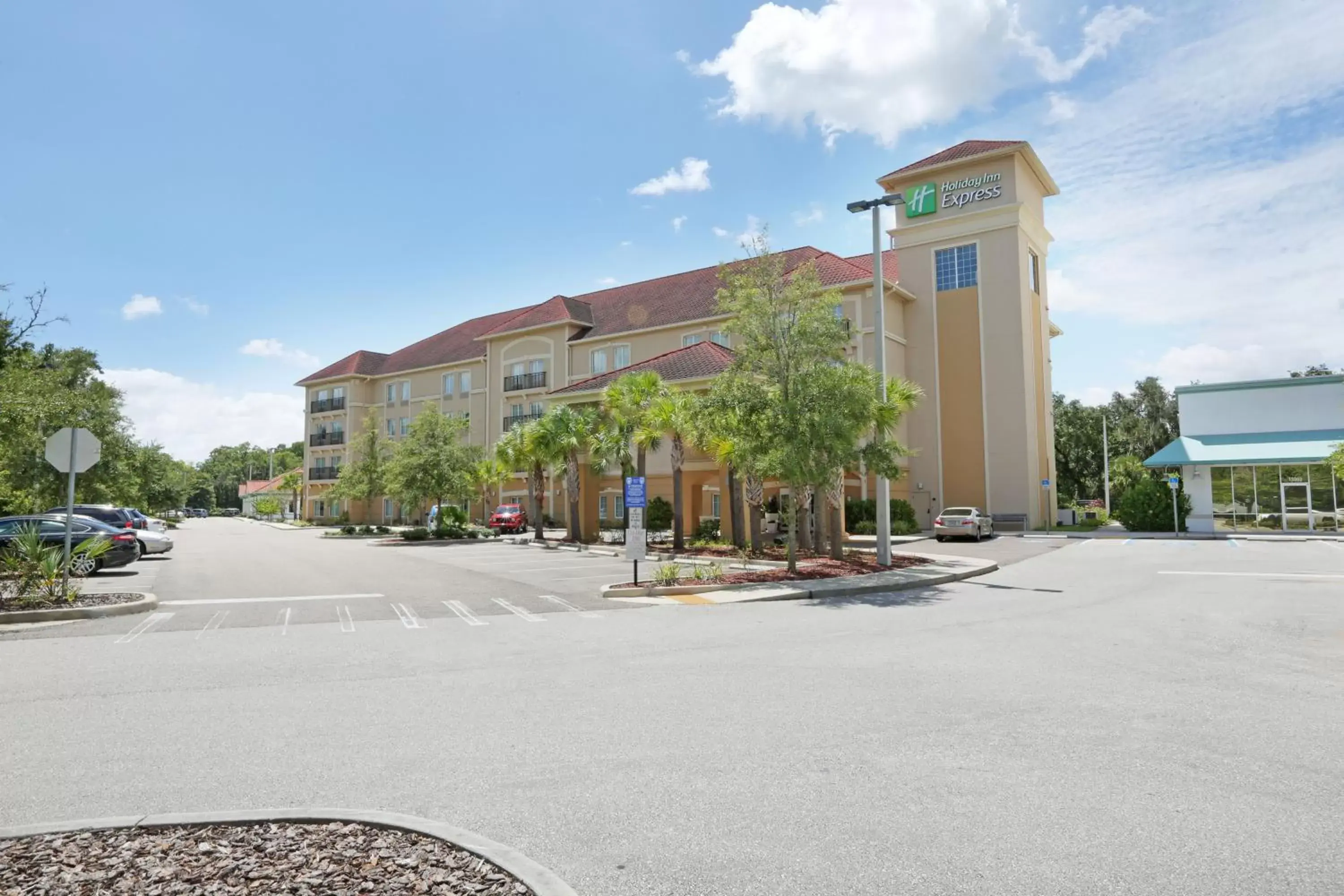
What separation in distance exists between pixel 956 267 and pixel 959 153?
19.8ft

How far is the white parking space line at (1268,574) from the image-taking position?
18422 millimetres

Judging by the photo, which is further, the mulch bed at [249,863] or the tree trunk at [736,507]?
the tree trunk at [736,507]

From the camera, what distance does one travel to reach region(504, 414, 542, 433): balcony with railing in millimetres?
54562

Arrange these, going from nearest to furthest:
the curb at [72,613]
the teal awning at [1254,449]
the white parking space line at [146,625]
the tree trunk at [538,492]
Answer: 1. the white parking space line at [146,625]
2. the curb at [72,613]
3. the teal awning at [1254,449]
4. the tree trunk at [538,492]

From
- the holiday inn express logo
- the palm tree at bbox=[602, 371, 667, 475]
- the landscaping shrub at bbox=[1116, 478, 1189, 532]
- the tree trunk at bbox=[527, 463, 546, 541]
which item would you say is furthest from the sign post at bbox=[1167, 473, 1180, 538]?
the tree trunk at bbox=[527, 463, 546, 541]

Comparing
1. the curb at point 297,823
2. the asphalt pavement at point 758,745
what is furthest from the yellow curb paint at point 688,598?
the curb at point 297,823

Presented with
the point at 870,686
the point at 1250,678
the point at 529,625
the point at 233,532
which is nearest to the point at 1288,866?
the point at 870,686

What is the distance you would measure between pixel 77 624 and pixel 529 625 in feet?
23.2

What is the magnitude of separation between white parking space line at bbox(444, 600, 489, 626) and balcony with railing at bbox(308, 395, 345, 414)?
199 feet

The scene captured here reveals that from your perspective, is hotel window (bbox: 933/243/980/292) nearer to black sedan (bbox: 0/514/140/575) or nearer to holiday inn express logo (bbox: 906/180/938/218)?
holiday inn express logo (bbox: 906/180/938/218)

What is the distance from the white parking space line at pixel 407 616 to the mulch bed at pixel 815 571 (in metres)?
4.35

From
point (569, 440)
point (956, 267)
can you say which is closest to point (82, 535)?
point (569, 440)

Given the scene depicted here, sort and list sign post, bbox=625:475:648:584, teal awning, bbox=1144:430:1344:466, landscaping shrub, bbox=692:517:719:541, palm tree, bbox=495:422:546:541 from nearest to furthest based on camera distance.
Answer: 1. sign post, bbox=625:475:648:584
2. landscaping shrub, bbox=692:517:719:541
3. palm tree, bbox=495:422:546:541
4. teal awning, bbox=1144:430:1344:466

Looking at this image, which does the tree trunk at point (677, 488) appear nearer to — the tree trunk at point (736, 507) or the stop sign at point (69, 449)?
the tree trunk at point (736, 507)
